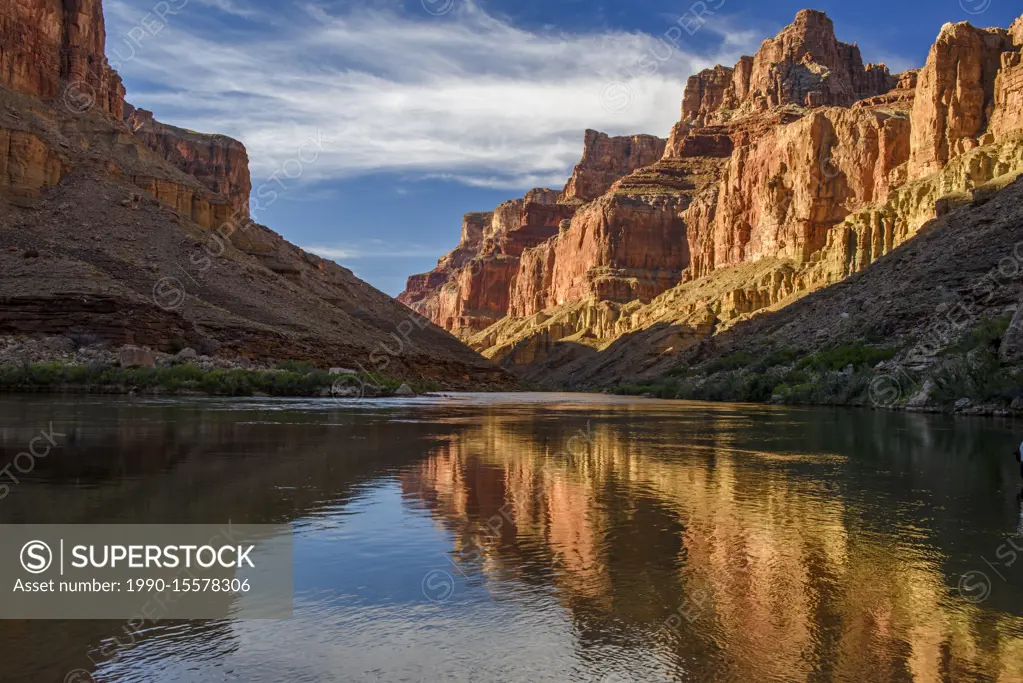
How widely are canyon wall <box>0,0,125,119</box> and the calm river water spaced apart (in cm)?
6047

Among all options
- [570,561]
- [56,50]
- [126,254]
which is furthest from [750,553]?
[56,50]

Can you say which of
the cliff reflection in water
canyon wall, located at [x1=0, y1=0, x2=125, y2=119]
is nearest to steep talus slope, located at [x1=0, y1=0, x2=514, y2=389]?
canyon wall, located at [x1=0, y1=0, x2=125, y2=119]

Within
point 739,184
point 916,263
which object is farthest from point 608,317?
point 916,263

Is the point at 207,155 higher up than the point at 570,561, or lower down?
higher up

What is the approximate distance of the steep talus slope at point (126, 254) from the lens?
166ft

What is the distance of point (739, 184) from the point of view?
Result: 4993 inches

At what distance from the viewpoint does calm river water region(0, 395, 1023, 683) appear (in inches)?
206

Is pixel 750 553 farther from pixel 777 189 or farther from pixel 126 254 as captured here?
pixel 777 189

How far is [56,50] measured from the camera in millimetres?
71875

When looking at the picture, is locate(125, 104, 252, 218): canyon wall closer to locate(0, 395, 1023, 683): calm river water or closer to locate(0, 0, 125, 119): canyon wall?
locate(0, 0, 125, 119): canyon wall

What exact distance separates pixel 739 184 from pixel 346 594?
12727 centimetres

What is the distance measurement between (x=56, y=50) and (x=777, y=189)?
267 feet

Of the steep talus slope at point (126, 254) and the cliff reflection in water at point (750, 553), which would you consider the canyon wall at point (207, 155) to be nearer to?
the steep talus slope at point (126, 254)

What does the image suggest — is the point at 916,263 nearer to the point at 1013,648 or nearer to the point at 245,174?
the point at 1013,648
